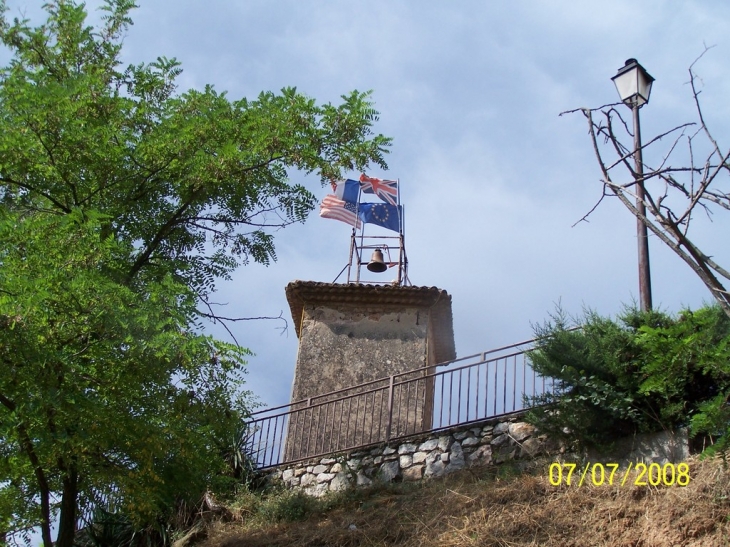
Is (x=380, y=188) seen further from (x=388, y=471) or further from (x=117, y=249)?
(x=117, y=249)

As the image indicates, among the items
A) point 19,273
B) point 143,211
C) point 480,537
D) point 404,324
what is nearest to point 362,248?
point 404,324

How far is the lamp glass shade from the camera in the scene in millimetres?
9766

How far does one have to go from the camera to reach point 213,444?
29.8ft

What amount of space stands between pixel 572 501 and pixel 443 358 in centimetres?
763

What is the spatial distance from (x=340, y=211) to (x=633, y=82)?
26.1ft

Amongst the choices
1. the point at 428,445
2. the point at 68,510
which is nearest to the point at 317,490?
the point at 428,445

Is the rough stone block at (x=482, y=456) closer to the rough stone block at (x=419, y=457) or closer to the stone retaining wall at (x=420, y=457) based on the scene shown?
the stone retaining wall at (x=420, y=457)

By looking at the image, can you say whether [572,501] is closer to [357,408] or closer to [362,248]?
[357,408]

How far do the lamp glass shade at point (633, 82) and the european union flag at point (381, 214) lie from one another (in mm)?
7337

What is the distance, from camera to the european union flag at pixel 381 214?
55.4 ft

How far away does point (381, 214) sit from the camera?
17000 millimetres

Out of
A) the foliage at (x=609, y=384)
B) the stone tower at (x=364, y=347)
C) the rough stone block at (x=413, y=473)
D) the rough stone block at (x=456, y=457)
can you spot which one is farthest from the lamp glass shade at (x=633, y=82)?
the stone tower at (x=364, y=347)

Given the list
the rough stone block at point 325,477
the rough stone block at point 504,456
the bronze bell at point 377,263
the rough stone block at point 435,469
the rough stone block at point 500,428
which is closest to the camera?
the rough stone block at point 504,456

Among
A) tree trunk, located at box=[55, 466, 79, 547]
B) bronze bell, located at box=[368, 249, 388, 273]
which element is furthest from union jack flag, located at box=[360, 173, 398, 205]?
tree trunk, located at box=[55, 466, 79, 547]
